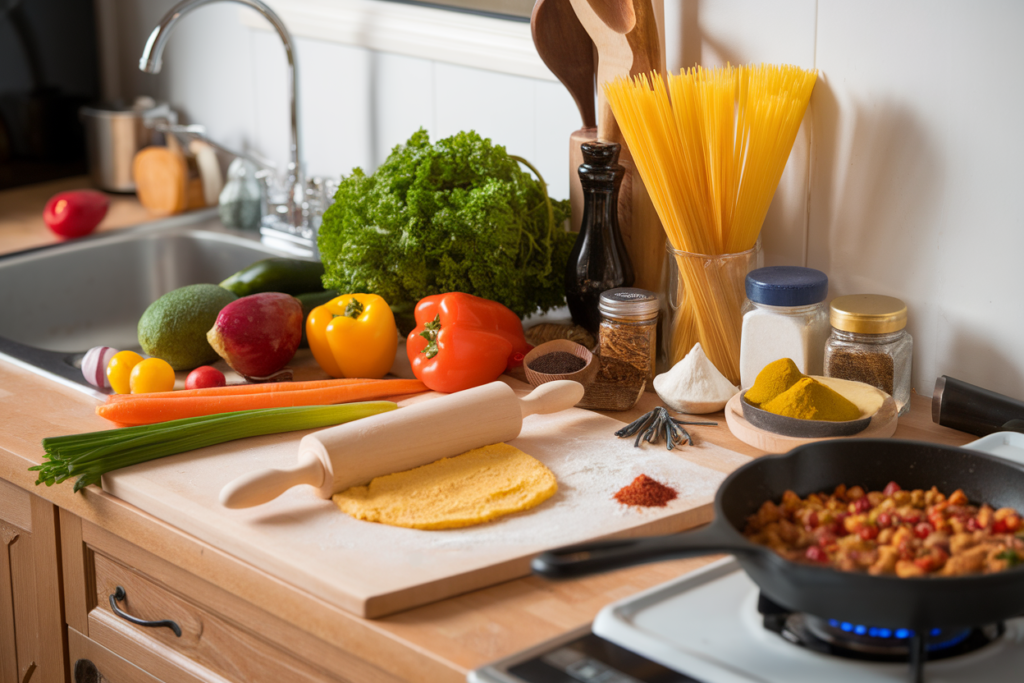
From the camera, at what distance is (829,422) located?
1067 millimetres

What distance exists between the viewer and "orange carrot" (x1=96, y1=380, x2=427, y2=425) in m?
1.17

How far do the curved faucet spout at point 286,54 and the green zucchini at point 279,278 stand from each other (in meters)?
0.31

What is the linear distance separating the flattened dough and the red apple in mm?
365

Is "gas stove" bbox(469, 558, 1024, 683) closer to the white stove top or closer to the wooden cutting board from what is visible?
the white stove top

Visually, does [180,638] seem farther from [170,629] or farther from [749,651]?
[749,651]

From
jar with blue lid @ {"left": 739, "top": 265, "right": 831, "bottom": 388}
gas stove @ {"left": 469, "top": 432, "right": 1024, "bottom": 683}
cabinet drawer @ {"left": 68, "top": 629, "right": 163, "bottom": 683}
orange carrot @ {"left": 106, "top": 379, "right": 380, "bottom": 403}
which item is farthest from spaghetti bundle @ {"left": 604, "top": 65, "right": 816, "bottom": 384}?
cabinet drawer @ {"left": 68, "top": 629, "right": 163, "bottom": 683}

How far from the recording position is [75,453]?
3.44 feet

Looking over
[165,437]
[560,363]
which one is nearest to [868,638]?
[560,363]

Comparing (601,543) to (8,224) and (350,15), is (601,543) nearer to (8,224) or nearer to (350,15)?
(350,15)

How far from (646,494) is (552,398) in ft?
0.71

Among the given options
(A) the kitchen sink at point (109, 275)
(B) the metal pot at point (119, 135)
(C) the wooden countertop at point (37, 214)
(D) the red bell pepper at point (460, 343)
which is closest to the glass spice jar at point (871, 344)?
(D) the red bell pepper at point (460, 343)

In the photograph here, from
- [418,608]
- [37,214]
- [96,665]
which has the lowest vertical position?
[96,665]

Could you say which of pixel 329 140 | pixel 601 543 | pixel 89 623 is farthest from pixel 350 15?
pixel 601 543

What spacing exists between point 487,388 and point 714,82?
17.0 inches
